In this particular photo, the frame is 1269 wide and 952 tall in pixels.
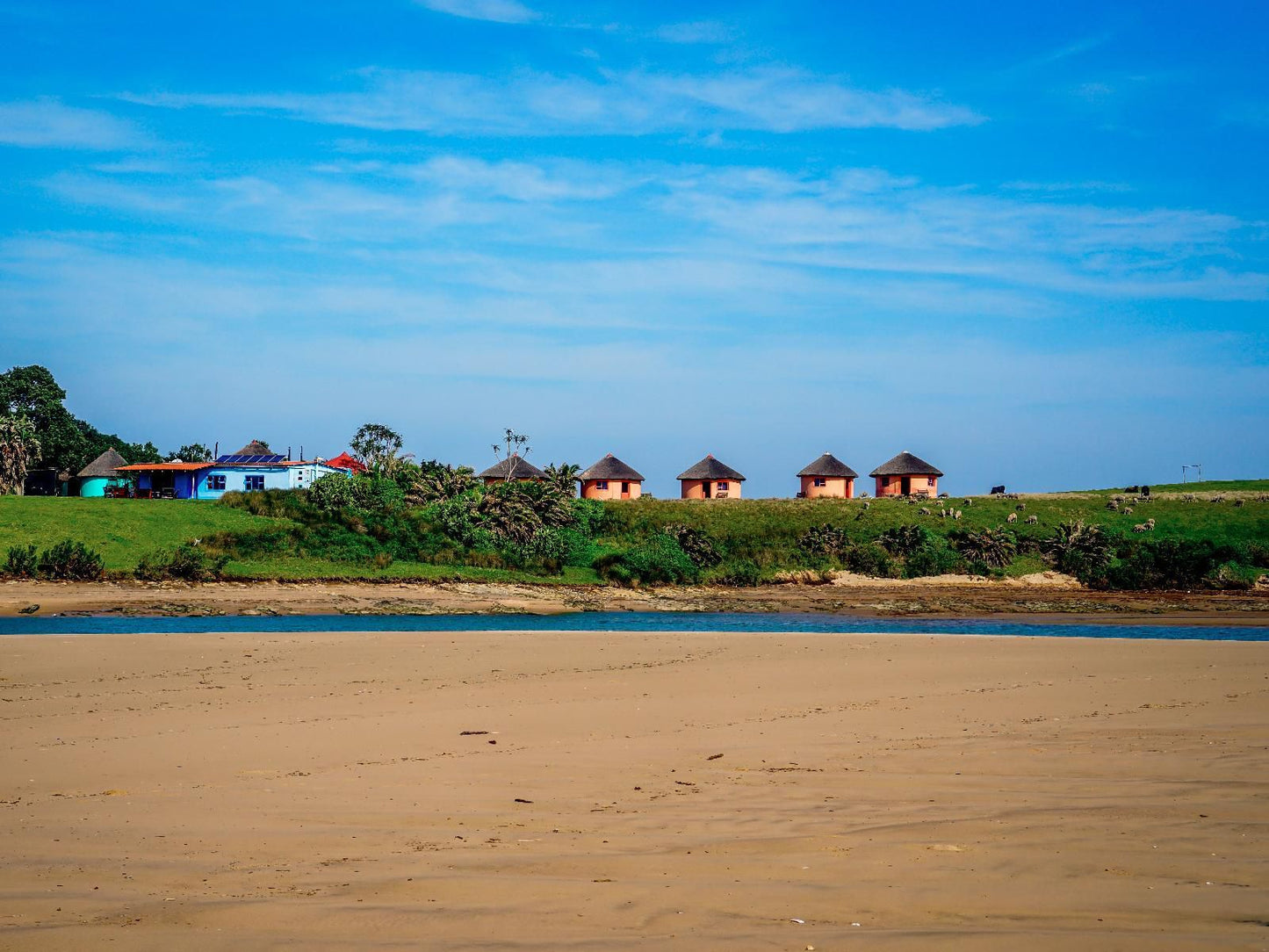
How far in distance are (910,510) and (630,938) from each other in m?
56.1

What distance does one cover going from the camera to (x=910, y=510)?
193 feet

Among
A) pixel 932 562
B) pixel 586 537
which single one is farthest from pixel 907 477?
pixel 586 537

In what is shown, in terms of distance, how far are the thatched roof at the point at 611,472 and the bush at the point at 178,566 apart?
33.5 metres

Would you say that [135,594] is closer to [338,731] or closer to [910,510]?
[338,731]

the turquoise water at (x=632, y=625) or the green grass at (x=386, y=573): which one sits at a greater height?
the green grass at (x=386, y=573)

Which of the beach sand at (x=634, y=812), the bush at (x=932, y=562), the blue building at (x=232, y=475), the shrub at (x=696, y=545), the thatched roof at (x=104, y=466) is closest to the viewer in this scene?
the beach sand at (x=634, y=812)

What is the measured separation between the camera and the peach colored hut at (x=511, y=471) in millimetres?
69938

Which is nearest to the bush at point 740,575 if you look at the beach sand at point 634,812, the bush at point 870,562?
the bush at point 870,562

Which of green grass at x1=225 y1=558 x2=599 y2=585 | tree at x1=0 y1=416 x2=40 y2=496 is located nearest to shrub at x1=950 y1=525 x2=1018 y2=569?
green grass at x1=225 y1=558 x2=599 y2=585

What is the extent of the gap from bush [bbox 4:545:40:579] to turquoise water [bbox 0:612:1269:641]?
309 inches

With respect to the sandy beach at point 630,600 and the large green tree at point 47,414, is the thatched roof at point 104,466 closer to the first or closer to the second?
the large green tree at point 47,414

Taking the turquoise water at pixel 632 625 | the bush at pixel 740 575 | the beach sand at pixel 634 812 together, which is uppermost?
the beach sand at pixel 634 812

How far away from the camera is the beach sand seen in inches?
202

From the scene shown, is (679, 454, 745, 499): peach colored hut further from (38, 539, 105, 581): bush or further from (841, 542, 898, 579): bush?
(38, 539, 105, 581): bush
